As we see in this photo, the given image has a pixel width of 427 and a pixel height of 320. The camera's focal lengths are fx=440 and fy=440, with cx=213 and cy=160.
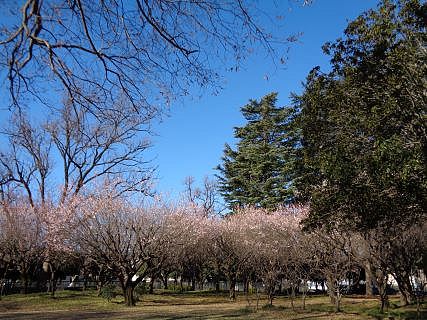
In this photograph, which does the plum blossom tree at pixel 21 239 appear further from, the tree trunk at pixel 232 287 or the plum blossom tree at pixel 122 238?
the tree trunk at pixel 232 287

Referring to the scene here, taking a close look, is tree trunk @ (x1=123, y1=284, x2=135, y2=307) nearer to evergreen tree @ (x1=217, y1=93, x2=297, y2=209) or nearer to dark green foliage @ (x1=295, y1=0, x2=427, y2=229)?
dark green foliage @ (x1=295, y1=0, x2=427, y2=229)

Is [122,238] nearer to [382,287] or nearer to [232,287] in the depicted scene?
[232,287]


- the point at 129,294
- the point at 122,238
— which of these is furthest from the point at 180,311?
the point at 122,238

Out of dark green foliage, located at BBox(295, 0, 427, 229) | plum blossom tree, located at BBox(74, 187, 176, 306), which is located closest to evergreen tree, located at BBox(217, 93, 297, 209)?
plum blossom tree, located at BBox(74, 187, 176, 306)

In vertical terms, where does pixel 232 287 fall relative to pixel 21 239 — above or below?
below

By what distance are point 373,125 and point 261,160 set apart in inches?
1174

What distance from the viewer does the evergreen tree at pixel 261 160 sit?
3806 cm

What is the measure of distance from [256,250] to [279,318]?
9.48 meters

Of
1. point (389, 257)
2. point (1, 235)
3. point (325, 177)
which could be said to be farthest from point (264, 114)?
point (325, 177)

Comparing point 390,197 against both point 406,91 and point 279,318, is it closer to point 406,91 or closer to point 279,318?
point 406,91

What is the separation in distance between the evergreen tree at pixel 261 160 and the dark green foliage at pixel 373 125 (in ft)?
83.1

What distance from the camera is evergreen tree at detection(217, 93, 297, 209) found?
Result: 38.1m

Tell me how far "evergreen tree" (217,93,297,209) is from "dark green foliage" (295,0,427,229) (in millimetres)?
25317

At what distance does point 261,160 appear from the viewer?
39656mm
